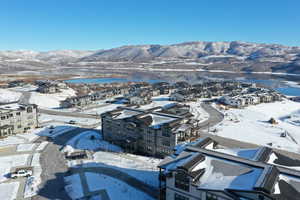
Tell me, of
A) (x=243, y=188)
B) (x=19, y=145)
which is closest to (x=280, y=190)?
(x=243, y=188)

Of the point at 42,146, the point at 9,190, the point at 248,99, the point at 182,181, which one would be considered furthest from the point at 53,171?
the point at 248,99

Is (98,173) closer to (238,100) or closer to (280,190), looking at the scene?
(280,190)

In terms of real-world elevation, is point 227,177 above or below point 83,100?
below

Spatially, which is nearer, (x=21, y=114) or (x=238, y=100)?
(x=21, y=114)

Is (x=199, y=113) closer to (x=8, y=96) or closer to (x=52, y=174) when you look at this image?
(x=52, y=174)

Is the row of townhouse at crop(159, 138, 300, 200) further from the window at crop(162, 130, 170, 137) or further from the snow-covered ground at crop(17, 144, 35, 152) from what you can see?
the snow-covered ground at crop(17, 144, 35, 152)

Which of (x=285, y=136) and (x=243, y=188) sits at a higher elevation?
(x=243, y=188)
